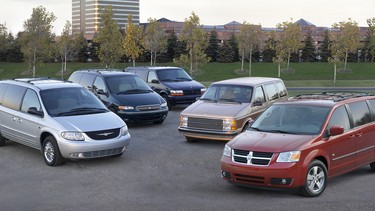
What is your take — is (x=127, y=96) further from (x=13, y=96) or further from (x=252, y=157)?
(x=252, y=157)

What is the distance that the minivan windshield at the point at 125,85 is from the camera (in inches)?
604

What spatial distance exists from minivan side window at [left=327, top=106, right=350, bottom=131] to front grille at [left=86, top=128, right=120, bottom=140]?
4371mm

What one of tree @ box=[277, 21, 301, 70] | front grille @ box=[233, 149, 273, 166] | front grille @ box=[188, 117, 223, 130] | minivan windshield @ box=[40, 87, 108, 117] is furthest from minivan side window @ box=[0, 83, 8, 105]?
tree @ box=[277, 21, 301, 70]

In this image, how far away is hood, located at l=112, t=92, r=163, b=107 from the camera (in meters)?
14.7

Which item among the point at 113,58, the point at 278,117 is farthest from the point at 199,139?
the point at 113,58

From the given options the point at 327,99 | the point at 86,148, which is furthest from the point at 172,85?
the point at 327,99

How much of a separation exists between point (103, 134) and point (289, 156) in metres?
4.12

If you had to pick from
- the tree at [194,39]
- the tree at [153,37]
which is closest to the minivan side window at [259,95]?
the tree at [194,39]

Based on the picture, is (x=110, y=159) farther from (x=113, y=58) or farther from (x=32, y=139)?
(x=113, y=58)

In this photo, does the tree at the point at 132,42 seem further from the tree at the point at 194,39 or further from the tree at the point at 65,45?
the tree at the point at 65,45

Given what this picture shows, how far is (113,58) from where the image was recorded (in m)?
41.8

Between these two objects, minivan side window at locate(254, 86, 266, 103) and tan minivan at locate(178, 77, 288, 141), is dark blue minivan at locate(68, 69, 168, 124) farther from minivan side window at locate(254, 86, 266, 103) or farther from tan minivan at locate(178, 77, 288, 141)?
minivan side window at locate(254, 86, 266, 103)

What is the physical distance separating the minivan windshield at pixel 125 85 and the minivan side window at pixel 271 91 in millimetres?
4231

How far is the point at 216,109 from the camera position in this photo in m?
12.2
